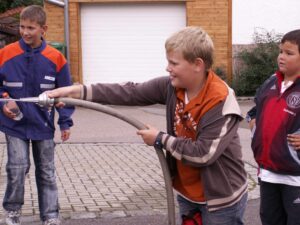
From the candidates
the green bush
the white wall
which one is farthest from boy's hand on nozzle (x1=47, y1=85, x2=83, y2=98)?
the white wall

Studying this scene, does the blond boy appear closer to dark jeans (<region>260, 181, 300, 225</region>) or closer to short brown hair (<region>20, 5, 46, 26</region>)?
dark jeans (<region>260, 181, 300, 225</region>)

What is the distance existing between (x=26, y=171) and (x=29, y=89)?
0.70 metres

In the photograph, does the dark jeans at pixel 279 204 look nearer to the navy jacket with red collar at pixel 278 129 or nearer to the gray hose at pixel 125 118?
the navy jacket with red collar at pixel 278 129

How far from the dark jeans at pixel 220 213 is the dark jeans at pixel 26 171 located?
1.90m

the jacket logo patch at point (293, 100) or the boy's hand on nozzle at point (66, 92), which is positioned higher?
the boy's hand on nozzle at point (66, 92)

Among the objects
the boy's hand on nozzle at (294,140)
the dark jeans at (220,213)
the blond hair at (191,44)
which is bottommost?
the dark jeans at (220,213)

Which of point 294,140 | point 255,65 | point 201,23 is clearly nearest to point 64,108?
point 294,140

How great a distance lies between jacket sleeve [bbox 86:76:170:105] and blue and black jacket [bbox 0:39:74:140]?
1592 mm

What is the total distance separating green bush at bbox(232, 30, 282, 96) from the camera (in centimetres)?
1733

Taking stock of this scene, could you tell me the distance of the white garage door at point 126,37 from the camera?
57.6ft

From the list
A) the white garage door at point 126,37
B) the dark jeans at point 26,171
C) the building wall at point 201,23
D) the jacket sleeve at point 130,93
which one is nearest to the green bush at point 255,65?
the building wall at point 201,23

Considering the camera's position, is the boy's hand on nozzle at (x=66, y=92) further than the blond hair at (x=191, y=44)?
Yes

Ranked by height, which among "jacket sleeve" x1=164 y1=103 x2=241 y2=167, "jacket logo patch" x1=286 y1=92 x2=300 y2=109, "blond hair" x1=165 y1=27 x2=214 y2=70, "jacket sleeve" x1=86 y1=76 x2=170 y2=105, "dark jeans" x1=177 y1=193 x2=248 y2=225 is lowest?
"dark jeans" x1=177 y1=193 x2=248 y2=225

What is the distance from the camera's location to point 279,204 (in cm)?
418
